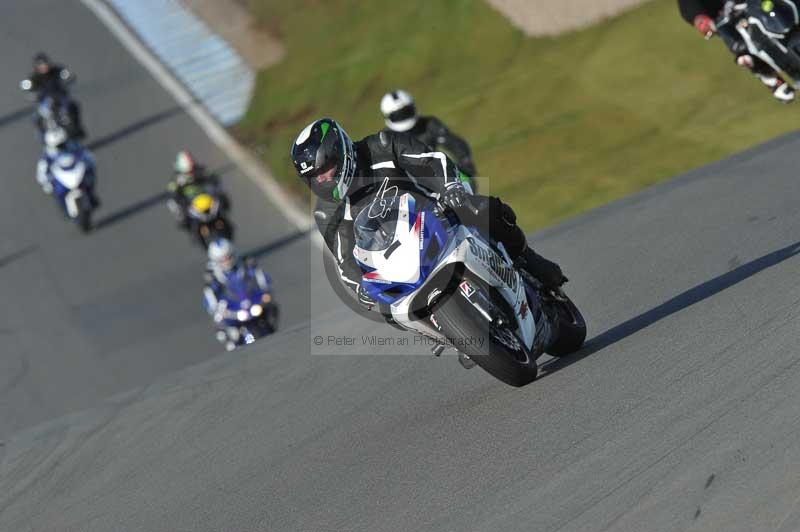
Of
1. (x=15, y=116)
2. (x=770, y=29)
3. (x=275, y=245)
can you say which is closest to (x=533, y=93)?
(x=275, y=245)

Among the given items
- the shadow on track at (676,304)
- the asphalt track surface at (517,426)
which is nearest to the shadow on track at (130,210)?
the asphalt track surface at (517,426)

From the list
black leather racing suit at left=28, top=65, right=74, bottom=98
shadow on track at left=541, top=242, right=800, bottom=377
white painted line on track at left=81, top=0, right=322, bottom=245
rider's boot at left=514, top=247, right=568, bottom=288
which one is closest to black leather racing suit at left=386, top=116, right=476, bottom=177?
shadow on track at left=541, top=242, right=800, bottom=377

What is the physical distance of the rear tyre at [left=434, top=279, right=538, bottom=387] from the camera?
6258 mm

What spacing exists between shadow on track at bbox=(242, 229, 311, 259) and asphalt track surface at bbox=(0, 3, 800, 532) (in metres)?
9.40

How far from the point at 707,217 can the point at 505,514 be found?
16.8 feet

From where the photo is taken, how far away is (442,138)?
12.6 metres

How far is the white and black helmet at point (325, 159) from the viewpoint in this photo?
661cm

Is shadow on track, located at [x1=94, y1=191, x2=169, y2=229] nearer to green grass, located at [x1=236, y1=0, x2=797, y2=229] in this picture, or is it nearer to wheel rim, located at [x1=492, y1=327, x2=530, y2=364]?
green grass, located at [x1=236, y1=0, x2=797, y2=229]

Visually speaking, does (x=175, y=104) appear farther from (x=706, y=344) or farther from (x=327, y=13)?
(x=706, y=344)

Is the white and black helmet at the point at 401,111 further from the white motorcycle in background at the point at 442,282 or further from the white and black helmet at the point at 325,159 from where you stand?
the white motorcycle in background at the point at 442,282

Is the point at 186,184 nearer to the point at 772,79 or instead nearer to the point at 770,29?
the point at 772,79

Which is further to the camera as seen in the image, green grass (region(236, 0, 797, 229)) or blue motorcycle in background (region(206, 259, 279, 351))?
green grass (region(236, 0, 797, 229))

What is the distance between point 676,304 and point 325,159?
2628mm

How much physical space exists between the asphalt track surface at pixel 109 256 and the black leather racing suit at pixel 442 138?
5164 mm
